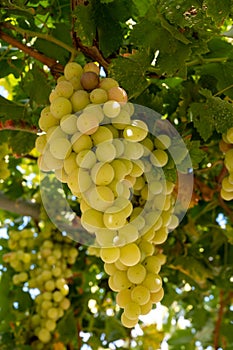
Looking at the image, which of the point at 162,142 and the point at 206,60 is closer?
the point at 162,142

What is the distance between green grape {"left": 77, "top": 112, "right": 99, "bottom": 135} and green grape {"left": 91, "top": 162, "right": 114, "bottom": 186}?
0.06m

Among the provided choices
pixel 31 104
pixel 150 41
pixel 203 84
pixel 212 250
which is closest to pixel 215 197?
pixel 212 250

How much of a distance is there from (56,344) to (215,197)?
2.32ft

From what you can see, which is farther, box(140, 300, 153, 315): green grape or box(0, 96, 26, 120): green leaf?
box(0, 96, 26, 120): green leaf

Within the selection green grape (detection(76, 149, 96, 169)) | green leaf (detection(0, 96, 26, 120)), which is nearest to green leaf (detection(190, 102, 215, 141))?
green grape (detection(76, 149, 96, 169))

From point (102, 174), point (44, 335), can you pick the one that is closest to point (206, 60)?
point (102, 174)

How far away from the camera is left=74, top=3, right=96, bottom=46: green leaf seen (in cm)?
109

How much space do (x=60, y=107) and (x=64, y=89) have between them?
43 millimetres

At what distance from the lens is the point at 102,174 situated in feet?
2.95

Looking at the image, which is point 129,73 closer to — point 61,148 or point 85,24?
point 85,24

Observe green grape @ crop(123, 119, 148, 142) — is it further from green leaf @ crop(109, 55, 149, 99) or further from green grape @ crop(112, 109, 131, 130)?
green leaf @ crop(109, 55, 149, 99)

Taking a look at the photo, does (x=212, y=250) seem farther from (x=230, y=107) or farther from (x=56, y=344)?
(x=230, y=107)

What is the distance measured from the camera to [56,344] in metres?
1.95

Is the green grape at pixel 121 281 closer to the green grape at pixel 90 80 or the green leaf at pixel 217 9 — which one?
the green grape at pixel 90 80
